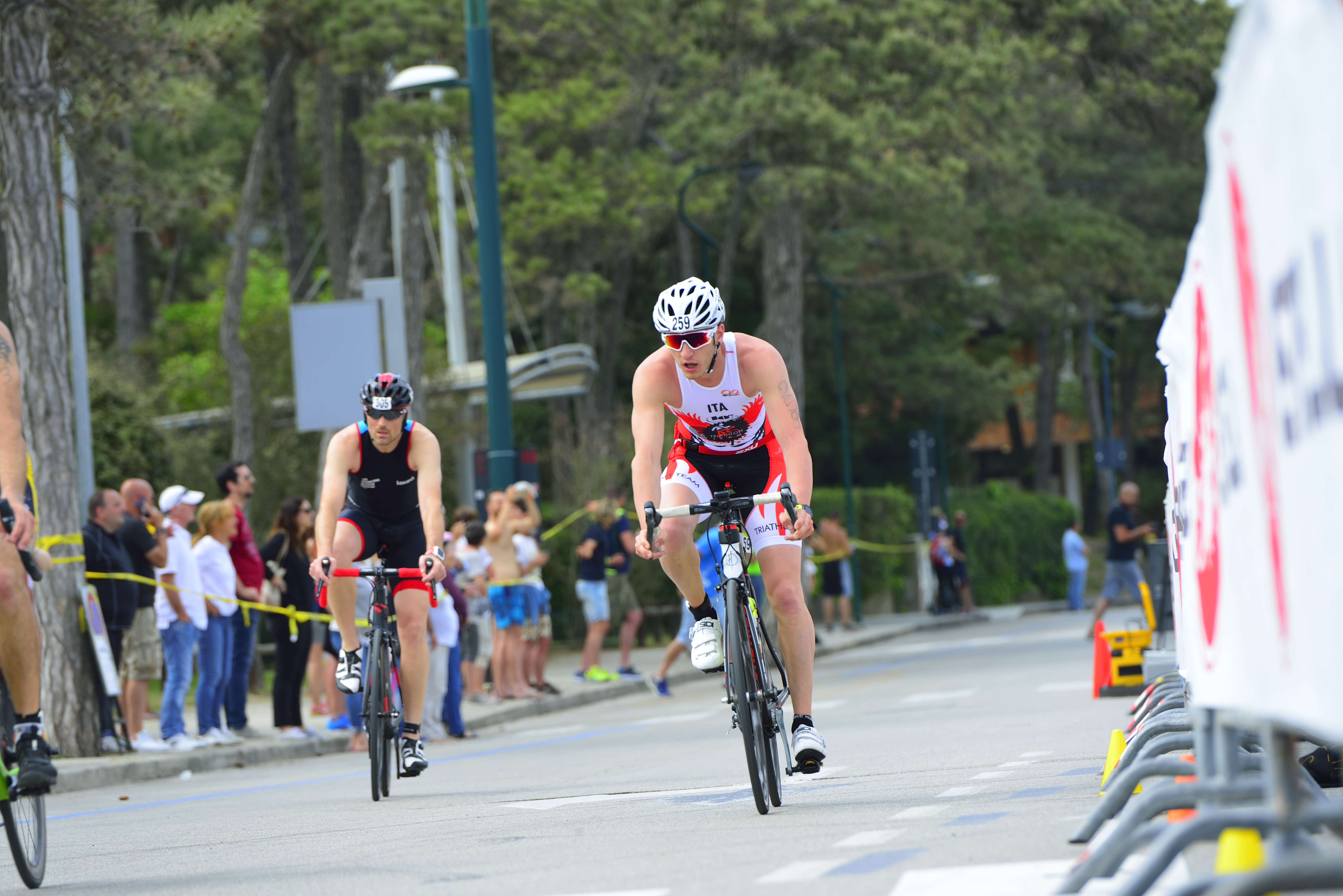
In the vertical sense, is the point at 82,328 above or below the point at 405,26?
below

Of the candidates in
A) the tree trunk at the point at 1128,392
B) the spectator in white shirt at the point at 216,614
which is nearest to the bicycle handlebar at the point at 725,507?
the spectator in white shirt at the point at 216,614

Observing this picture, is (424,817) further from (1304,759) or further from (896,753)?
(1304,759)

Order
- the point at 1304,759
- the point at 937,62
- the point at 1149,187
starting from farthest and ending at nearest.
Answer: the point at 1149,187
the point at 937,62
the point at 1304,759

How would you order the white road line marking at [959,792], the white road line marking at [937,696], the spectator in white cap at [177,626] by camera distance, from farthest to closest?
the white road line marking at [937,696] → the spectator in white cap at [177,626] → the white road line marking at [959,792]

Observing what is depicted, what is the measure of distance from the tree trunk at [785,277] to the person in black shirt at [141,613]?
16.8m

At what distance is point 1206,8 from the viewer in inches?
1231

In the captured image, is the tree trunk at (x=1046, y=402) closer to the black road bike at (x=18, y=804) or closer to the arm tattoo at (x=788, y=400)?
the arm tattoo at (x=788, y=400)

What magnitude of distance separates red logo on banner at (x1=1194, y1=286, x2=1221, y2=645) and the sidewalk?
29.3ft

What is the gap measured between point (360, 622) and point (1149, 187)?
116 feet

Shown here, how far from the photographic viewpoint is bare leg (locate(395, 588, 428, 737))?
9492 mm

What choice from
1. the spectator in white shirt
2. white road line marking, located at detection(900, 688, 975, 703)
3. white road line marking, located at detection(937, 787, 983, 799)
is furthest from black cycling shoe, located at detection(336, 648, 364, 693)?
white road line marking, located at detection(900, 688, 975, 703)

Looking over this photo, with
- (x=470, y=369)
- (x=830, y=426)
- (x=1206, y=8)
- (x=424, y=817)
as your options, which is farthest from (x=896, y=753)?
(x=830, y=426)

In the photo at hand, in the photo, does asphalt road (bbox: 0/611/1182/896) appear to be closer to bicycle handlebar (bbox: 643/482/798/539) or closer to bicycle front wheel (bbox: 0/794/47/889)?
bicycle front wheel (bbox: 0/794/47/889)

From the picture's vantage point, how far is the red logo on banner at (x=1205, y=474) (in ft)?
14.5
